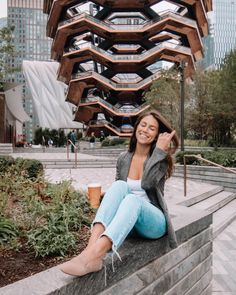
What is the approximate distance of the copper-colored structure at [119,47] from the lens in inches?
1783

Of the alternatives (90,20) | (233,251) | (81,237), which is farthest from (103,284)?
(90,20)

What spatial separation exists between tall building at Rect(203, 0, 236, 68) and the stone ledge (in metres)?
124

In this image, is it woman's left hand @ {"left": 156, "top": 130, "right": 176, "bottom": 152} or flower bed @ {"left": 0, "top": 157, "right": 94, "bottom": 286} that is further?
woman's left hand @ {"left": 156, "top": 130, "right": 176, "bottom": 152}

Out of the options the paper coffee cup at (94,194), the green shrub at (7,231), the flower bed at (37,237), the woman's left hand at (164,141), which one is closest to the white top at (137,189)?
the woman's left hand at (164,141)

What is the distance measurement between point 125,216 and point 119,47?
161 feet

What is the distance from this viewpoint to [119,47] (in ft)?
164

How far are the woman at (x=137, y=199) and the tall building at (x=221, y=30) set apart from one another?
12463 cm

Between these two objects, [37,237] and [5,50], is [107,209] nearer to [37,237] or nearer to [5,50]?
[37,237]

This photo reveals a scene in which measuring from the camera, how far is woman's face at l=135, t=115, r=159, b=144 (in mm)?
3424

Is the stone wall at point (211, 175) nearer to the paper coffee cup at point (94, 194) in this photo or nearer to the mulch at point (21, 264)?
the paper coffee cup at point (94, 194)

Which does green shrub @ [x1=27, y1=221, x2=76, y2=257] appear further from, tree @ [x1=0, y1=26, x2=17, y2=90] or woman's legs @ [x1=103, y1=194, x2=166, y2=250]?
tree @ [x1=0, y1=26, x2=17, y2=90]

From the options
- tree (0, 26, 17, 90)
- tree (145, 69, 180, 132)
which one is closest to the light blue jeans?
tree (0, 26, 17, 90)

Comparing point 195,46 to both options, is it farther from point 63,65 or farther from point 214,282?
point 214,282

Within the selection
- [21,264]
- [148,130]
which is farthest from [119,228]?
[148,130]
